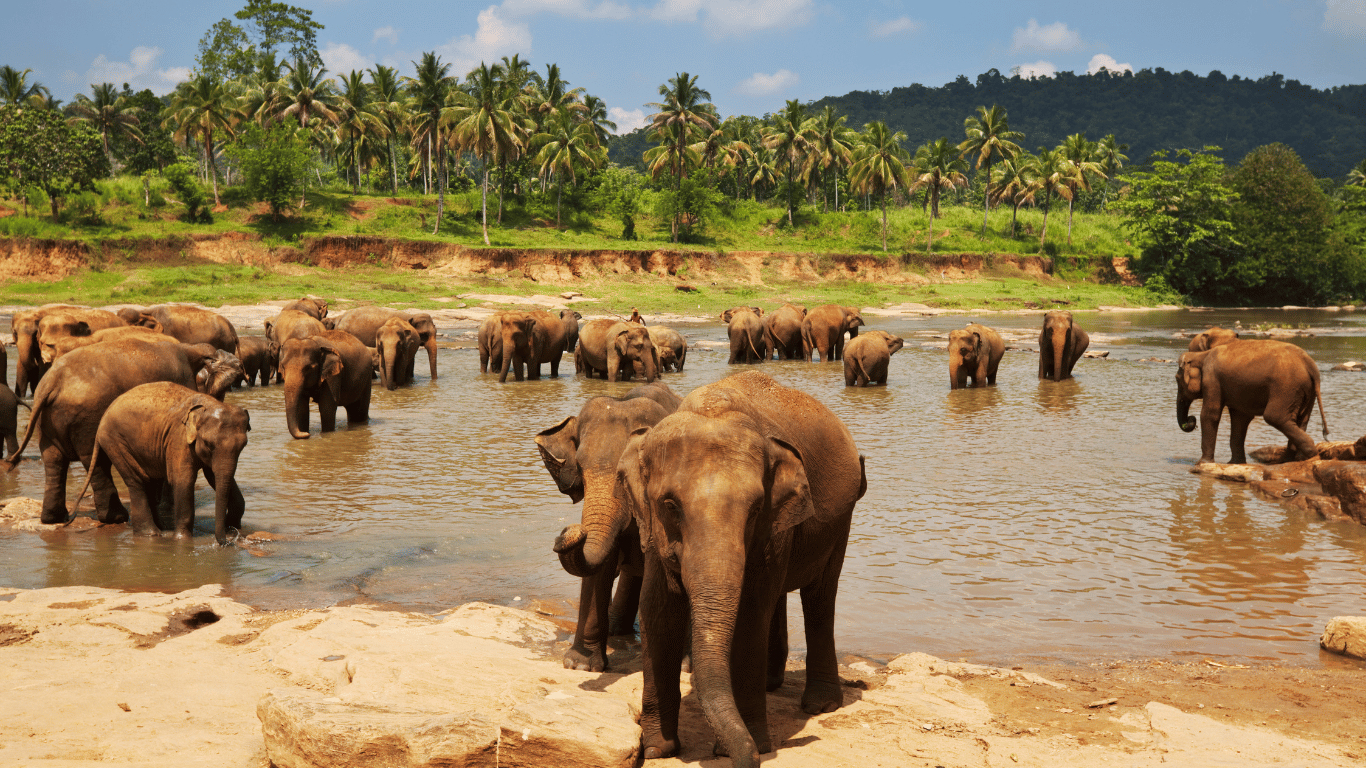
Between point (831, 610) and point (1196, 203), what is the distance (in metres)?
72.1

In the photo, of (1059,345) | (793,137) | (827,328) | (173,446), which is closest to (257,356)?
(173,446)

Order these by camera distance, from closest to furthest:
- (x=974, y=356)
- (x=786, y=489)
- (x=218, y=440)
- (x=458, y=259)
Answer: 1. (x=786, y=489)
2. (x=218, y=440)
3. (x=974, y=356)
4. (x=458, y=259)

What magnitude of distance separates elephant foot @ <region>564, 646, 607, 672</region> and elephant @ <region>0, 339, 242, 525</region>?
576cm

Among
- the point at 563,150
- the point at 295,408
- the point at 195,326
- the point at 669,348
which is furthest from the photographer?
the point at 563,150

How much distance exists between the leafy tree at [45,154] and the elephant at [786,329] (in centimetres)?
4116

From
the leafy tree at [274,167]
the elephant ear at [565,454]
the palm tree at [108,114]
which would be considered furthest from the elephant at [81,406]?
the palm tree at [108,114]

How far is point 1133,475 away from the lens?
13.2m

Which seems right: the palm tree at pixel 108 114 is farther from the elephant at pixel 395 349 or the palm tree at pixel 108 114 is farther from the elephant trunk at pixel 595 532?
the elephant trunk at pixel 595 532

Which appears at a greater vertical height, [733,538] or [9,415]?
[733,538]

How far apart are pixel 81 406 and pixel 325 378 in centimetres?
534

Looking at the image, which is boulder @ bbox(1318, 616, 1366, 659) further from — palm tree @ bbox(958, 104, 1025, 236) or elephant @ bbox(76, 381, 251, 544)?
palm tree @ bbox(958, 104, 1025, 236)

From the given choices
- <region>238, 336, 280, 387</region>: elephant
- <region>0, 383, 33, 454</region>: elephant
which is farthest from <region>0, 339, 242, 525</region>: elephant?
<region>238, 336, 280, 387</region>: elephant

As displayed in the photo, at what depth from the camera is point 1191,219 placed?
223 ft

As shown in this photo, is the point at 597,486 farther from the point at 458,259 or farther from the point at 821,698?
the point at 458,259
